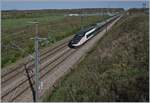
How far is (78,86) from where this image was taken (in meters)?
26.5

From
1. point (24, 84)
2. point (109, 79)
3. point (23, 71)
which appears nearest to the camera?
point (109, 79)

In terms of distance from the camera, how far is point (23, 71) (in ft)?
112

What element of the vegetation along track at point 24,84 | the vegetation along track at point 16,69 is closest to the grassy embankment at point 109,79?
the vegetation along track at point 24,84

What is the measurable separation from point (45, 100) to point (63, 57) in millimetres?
18527

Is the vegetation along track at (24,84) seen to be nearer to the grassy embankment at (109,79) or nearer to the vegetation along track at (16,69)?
the vegetation along track at (16,69)

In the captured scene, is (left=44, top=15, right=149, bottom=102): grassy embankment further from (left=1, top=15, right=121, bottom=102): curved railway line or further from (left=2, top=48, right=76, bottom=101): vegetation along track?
(left=1, top=15, right=121, bottom=102): curved railway line

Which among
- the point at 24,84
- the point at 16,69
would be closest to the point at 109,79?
the point at 24,84

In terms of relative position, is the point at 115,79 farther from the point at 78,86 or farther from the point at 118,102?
the point at 118,102

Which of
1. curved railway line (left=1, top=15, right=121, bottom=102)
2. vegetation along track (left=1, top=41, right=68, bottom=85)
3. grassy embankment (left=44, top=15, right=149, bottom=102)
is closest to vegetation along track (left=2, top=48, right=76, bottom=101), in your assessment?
curved railway line (left=1, top=15, right=121, bottom=102)

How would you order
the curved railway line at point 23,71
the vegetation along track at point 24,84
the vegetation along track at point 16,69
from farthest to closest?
1. the vegetation along track at point 16,69
2. the curved railway line at point 23,71
3. the vegetation along track at point 24,84

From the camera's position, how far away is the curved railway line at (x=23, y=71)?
26.6 metres

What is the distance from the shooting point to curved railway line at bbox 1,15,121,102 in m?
26.6

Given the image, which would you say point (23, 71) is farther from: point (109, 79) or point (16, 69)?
point (109, 79)

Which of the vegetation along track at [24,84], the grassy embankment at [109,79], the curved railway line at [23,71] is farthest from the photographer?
the curved railway line at [23,71]
